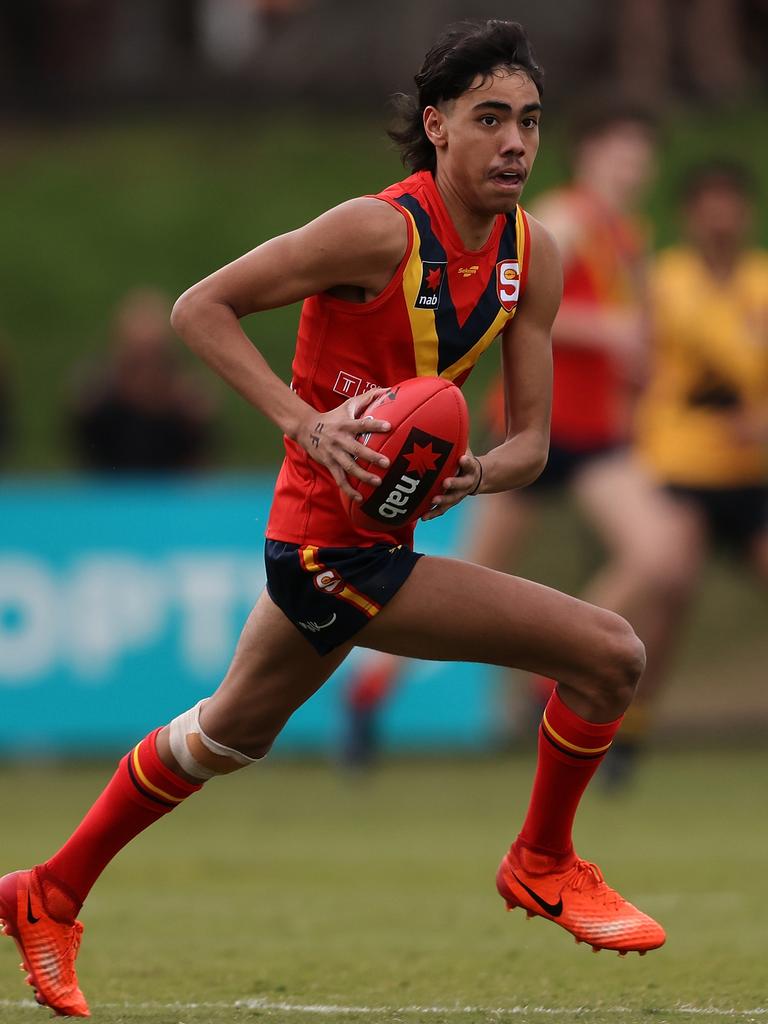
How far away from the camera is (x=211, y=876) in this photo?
7.77 meters

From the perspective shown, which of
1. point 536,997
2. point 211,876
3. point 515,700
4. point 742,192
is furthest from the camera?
point 515,700

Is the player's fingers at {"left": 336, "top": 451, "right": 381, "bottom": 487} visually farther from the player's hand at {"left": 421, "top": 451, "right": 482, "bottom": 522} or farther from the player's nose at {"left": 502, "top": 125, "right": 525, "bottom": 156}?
the player's nose at {"left": 502, "top": 125, "right": 525, "bottom": 156}

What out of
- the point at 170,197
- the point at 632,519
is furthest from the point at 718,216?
the point at 170,197

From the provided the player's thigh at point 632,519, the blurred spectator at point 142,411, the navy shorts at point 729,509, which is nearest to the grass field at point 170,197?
the blurred spectator at point 142,411

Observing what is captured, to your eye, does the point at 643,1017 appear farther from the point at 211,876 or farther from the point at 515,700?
the point at 515,700

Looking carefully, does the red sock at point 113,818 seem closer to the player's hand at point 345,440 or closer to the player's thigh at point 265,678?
the player's thigh at point 265,678

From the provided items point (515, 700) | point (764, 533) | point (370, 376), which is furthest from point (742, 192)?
point (370, 376)

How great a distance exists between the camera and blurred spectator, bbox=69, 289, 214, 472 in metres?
12.4

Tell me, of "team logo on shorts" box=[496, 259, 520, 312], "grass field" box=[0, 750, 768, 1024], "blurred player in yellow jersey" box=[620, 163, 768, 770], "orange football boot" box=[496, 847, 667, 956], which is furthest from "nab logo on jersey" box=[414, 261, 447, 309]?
"blurred player in yellow jersey" box=[620, 163, 768, 770]

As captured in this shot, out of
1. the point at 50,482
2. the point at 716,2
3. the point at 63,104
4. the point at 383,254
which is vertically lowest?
the point at 50,482

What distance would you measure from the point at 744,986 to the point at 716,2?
1724cm

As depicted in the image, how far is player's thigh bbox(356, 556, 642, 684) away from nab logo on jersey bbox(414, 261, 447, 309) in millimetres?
625

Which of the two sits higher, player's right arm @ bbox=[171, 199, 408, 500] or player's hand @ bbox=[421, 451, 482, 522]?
player's right arm @ bbox=[171, 199, 408, 500]

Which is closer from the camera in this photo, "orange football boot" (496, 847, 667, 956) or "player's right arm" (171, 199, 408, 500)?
"player's right arm" (171, 199, 408, 500)
